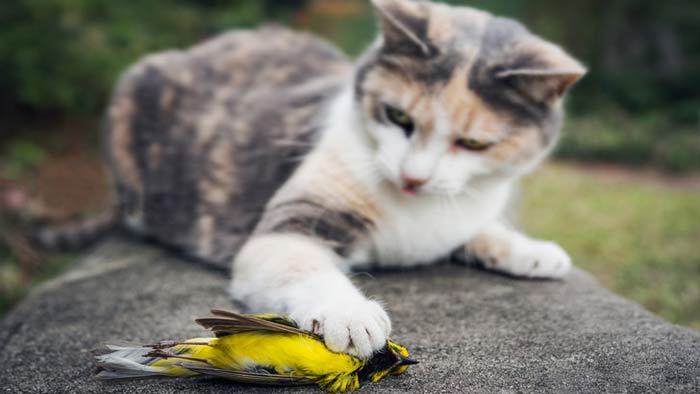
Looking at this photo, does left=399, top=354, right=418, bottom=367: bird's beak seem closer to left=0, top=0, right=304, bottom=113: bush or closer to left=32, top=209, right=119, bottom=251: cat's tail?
left=32, top=209, right=119, bottom=251: cat's tail

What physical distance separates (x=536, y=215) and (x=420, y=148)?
292 cm

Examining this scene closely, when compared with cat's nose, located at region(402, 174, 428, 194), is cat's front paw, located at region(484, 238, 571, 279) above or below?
below

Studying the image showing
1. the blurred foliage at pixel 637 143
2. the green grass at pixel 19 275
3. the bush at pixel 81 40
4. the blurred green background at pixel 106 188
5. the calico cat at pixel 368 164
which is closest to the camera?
the calico cat at pixel 368 164

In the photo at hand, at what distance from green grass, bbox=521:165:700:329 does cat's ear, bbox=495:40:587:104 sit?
1541 mm

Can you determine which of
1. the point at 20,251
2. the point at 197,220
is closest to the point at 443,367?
the point at 197,220

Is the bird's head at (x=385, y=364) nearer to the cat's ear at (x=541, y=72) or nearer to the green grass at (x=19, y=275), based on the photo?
the cat's ear at (x=541, y=72)

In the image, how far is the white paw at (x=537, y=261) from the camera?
Answer: 2070 millimetres

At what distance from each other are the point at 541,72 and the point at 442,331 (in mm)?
809

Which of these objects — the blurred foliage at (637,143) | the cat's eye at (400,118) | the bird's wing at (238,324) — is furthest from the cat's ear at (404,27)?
the blurred foliage at (637,143)

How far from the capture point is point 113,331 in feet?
5.68

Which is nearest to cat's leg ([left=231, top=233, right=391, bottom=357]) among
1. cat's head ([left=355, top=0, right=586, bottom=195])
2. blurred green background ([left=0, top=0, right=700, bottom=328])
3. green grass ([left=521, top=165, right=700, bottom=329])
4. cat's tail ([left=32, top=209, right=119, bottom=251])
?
cat's head ([left=355, top=0, right=586, bottom=195])

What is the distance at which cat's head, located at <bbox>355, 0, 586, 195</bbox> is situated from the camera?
182 centimetres

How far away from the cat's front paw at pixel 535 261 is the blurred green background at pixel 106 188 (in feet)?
3.77

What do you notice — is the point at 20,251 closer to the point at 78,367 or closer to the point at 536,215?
the point at 78,367
